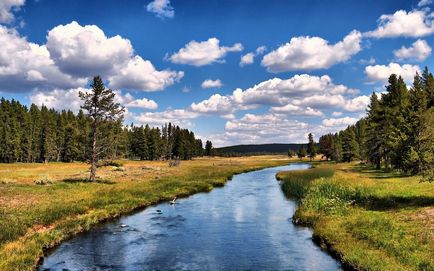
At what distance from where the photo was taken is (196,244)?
27328 millimetres

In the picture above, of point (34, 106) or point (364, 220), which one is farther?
point (34, 106)

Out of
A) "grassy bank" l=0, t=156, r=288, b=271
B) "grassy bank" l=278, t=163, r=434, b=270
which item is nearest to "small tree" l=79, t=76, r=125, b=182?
"grassy bank" l=0, t=156, r=288, b=271

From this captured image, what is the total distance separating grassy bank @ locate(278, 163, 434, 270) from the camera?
20250 mm

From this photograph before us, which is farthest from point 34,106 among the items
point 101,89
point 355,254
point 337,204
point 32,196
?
point 355,254

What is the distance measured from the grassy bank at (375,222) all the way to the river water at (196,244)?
57.1 inches

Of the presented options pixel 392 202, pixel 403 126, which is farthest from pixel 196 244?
pixel 403 126

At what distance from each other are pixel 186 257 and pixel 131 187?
101 feet

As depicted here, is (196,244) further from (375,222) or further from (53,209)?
(53,209)

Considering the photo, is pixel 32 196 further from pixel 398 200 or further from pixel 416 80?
pixel 416 80

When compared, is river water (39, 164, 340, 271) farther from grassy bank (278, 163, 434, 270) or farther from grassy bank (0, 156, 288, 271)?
grassy bank (278, 163, 434, 270)

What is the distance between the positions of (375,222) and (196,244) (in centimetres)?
1174

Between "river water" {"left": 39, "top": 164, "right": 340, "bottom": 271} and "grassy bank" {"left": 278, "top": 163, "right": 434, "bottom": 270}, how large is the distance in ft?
4.76

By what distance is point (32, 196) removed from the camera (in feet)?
135

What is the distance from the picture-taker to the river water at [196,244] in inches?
887
